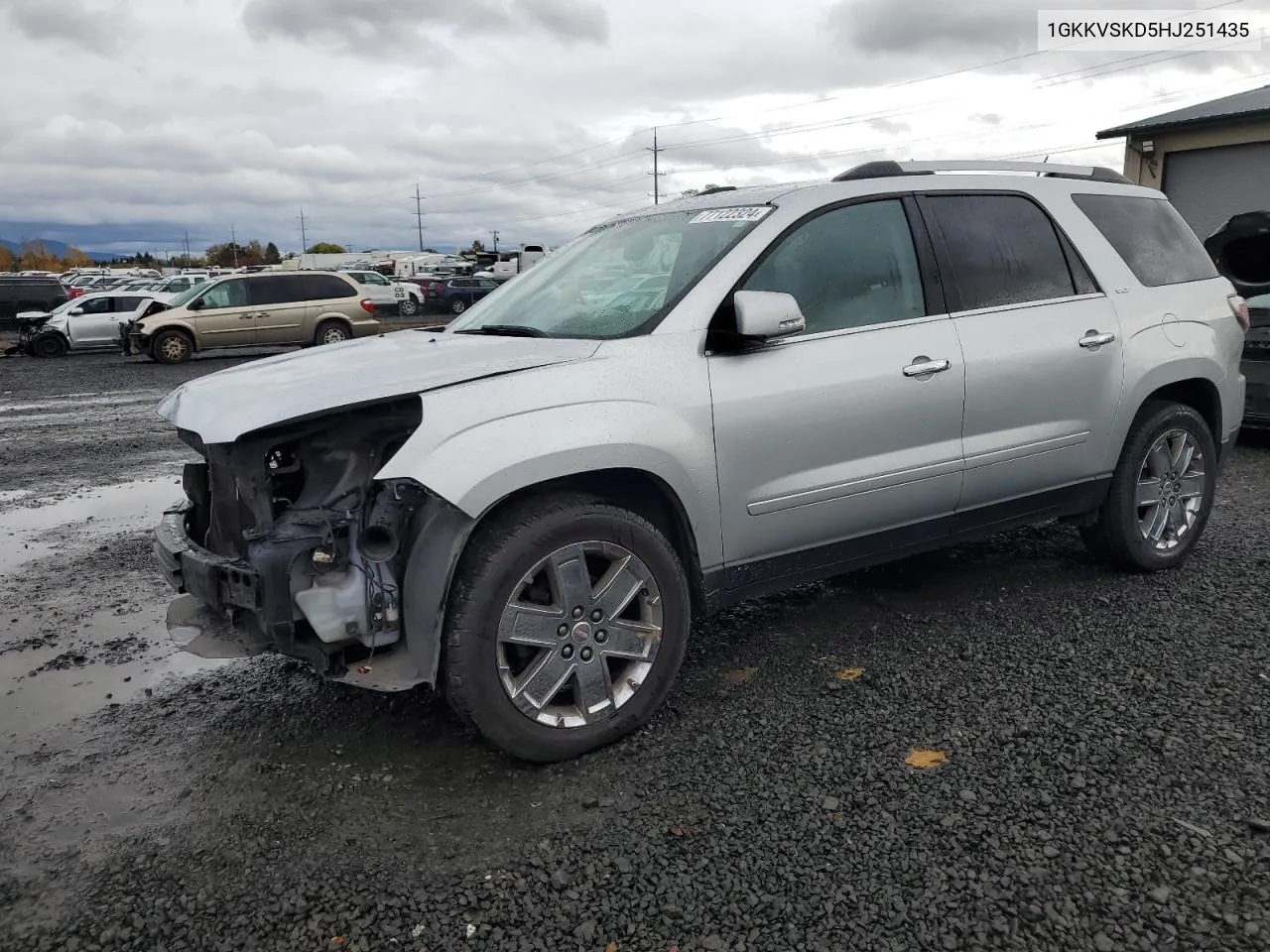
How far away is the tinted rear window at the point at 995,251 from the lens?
13.3 feet

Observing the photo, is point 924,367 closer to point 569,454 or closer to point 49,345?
point 569,454

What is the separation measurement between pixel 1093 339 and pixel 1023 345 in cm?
44

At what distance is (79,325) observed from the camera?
2261 cm

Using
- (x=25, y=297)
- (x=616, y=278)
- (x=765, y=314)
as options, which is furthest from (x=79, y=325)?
(x=765, y=314)

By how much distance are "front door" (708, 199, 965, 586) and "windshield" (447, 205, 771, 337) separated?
255 millimetres

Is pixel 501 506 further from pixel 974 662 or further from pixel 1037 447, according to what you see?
pixel 1037 447

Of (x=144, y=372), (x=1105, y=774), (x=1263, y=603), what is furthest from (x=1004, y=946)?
(x=144, y=372)

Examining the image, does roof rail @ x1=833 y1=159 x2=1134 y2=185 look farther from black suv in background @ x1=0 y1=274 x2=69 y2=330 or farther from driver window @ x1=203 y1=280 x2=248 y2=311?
black suv in background @ x1=0 y1=274 x2=69 y2=330

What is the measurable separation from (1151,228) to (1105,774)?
118 inches

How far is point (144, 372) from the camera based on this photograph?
57.3 ft

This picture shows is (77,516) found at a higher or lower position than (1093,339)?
lower

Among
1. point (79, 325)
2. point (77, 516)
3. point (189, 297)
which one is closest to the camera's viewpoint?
point (77, 516)

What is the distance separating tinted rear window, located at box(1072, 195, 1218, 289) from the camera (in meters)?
4.60

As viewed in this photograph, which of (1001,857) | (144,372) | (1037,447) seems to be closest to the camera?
(1001,857)
